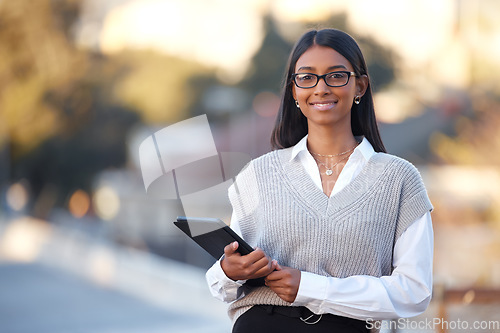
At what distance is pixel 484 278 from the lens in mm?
6688

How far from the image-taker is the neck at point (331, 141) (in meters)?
2.15

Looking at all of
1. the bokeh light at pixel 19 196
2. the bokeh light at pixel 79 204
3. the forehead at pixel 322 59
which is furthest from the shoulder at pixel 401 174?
the bokeh light at pixel 19 196

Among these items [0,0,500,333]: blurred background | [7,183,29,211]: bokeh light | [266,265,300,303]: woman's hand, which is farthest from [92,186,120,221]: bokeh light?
[266,265,300,303]: woman's hand

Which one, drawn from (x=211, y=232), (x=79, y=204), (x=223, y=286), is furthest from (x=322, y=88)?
(x=79, y=204)

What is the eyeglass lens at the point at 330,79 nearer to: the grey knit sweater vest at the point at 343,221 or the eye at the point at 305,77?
the eye at the point at 305,77

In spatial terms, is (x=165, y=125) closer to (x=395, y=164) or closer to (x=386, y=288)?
(x=395, y=164)

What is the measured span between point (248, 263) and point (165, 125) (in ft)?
48.8

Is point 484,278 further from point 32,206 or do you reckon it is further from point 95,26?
point 32,206

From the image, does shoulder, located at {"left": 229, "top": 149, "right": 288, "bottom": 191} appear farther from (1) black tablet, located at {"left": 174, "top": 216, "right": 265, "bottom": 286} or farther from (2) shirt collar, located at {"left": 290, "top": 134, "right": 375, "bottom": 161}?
(1) black tablet, located at {"left": 174, "top": 216, "right": 265, "bottom": 286}

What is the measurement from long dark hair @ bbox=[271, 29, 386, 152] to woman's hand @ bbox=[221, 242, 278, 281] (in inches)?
20.2

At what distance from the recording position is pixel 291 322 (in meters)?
2.01

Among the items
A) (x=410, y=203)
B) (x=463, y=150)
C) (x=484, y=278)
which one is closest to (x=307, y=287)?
(x=410, y=203)

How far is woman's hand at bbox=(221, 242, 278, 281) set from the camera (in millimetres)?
1886

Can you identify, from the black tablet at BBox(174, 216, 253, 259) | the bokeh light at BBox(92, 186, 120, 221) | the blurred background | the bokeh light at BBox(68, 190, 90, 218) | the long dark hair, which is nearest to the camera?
the black tablet at BBox(174, 216, 253, 259)
